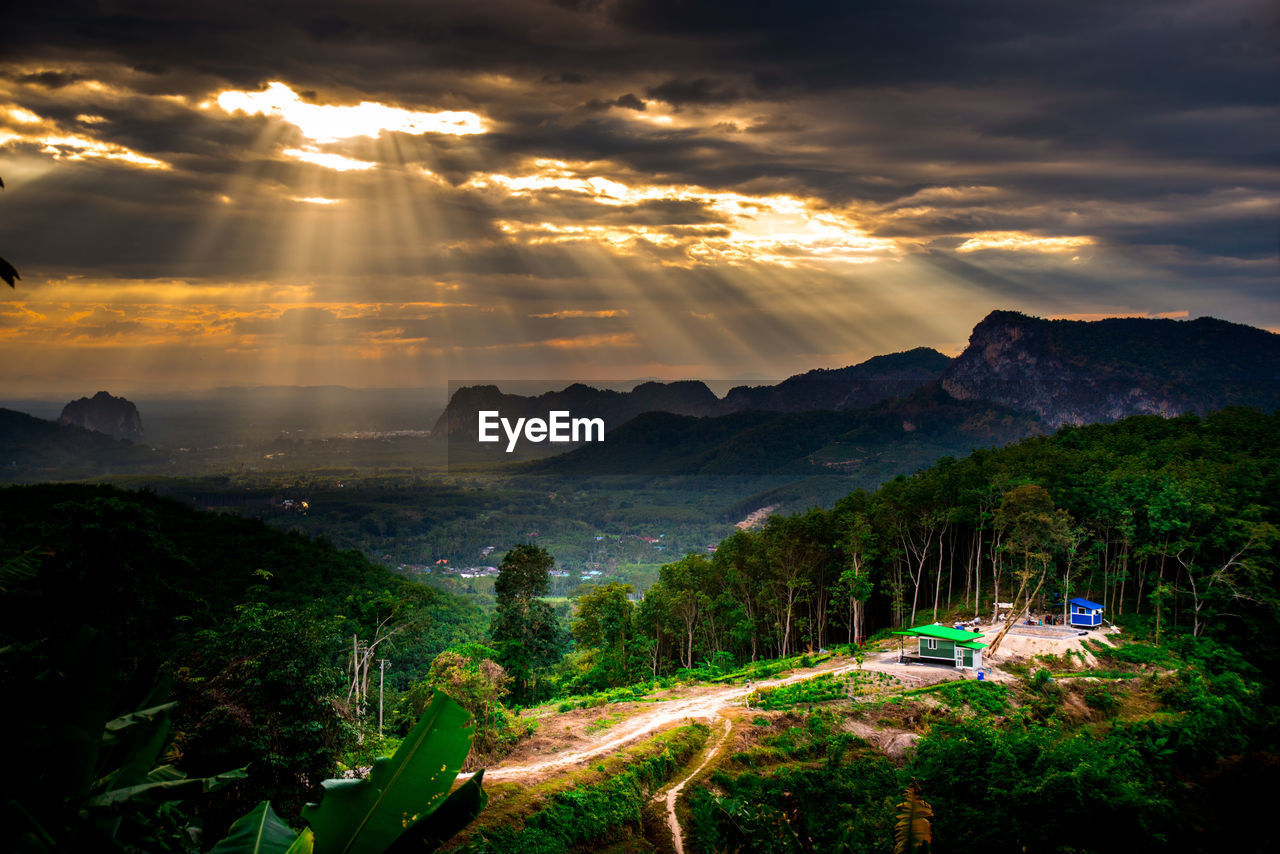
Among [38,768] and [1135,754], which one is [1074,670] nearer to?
[1135,754]

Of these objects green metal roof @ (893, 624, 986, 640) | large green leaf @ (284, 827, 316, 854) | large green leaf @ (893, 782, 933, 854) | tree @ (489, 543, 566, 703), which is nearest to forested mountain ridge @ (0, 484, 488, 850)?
large green leaf @ (893, 782, 933, 854)

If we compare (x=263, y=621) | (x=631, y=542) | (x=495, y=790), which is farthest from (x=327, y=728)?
(x=631, y=542)

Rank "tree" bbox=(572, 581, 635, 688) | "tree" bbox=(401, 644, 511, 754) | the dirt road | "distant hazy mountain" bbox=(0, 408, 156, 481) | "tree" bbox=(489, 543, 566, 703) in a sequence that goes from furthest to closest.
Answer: "distant hazy mountain" bbox=(0, 408, 156, 481)
"tree" bbox=(572, 581, 635, 688)
"tree" bbox=(489, 543, 566, 703)
"tree" bbox=(401, 644, 511, 754)
the dirt road

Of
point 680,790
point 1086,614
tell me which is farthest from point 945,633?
point 680,790

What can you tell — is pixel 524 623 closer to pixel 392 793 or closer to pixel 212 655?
pixel 212 655

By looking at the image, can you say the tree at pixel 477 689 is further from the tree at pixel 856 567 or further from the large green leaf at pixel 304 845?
the tree at pixel 856 567

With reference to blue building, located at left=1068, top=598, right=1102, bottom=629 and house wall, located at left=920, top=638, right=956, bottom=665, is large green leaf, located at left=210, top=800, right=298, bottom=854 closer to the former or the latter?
house wall, located at left=920, top=638, right=956, bottom=665
